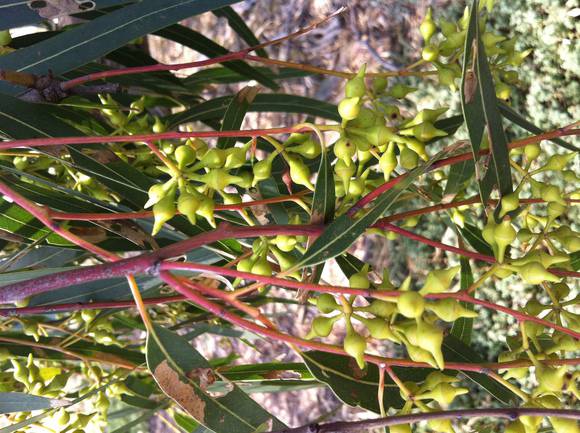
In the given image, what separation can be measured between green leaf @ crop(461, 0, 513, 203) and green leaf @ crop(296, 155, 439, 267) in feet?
0.25

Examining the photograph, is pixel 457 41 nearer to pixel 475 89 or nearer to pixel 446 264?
pixel 475 89

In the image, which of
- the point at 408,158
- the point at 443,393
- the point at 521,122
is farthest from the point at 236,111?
the point at 443,393

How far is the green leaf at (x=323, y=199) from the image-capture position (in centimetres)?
77

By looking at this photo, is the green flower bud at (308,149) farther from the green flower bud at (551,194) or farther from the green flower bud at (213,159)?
the green flower bud at (551,194)

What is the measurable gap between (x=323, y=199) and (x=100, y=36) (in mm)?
499

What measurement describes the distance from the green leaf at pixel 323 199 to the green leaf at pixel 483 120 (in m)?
0.17

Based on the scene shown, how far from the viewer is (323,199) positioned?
77cm

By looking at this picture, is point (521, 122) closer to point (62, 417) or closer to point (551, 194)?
point (551, 194)

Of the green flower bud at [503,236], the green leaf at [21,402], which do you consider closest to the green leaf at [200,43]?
the green leaf at [21,402]

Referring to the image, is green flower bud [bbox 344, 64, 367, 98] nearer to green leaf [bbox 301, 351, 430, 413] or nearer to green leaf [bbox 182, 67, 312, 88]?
green leaf [bbox 301, 351, 430, 413]

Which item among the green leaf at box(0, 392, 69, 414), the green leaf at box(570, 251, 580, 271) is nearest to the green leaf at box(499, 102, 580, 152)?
the green leaf at box(570, 251, 580, 271)

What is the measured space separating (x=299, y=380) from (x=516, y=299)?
1.41 m

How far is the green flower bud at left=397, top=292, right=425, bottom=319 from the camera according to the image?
60 cm

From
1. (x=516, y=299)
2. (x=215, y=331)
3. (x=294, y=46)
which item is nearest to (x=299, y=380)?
(x=215, y=331)
